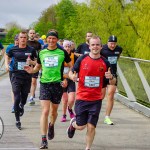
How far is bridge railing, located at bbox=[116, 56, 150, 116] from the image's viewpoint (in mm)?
10516

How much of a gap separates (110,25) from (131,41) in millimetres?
2895

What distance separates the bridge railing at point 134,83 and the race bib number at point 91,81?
3855mm

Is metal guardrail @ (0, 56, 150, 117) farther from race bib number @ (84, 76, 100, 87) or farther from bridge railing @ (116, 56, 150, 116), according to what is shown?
race bib number @ (84, 76, 100, 87)

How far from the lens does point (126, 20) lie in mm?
28750

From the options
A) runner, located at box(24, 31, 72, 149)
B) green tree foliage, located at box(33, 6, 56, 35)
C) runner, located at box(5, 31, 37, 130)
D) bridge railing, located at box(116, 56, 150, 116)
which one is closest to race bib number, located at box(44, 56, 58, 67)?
runner, located at box(24, 31, 72, 149)

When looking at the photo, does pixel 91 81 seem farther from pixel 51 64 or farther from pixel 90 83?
pixel 51 64

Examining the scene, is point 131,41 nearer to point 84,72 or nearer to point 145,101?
point 145,101

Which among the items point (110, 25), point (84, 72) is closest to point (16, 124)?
point (84, 72)

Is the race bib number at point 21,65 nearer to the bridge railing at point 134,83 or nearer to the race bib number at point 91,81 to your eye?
the race bib number at point 91,81

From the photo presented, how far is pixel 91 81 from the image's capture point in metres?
Result: 6.34

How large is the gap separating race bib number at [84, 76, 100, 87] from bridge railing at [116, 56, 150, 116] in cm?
385

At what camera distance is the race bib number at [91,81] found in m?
6.34

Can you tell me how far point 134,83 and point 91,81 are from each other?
A: 5612 millimetres

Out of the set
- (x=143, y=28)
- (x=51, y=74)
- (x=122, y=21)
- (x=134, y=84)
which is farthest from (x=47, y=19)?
(x=51, y=74)
